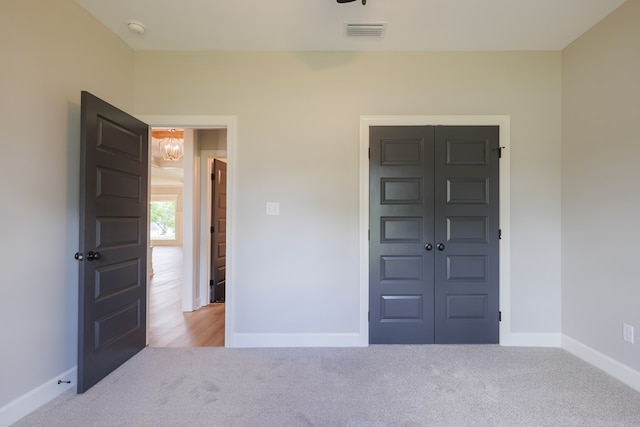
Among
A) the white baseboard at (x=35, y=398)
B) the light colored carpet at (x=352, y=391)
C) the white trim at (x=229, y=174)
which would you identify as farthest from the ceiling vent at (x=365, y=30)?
the white baseboard at (x=35, y=398)

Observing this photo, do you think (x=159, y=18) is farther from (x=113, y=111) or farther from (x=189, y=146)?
(x=189, y=146)

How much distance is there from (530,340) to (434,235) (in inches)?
52.2

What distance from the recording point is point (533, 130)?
2756 mm

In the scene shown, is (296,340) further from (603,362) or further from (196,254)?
(603,362)

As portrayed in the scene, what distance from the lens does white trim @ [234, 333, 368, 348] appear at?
107 inches

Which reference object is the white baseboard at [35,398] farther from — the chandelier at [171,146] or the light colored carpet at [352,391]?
the chandelier at [171,146]

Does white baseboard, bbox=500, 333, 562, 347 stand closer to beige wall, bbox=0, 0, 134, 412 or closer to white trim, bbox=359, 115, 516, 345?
white trim, bbox=359, 115, 516, 345

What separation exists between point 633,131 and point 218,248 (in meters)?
4.53

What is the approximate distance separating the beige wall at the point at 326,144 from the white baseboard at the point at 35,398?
127 cm

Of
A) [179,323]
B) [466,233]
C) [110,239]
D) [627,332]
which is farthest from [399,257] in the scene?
[179,323]

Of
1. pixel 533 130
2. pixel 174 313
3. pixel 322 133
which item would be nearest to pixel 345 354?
pixel 322 133

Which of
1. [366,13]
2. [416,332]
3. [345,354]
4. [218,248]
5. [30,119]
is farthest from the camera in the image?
[218,248]

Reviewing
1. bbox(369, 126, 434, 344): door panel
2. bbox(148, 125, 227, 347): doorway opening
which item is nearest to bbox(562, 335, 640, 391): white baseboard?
bbox(369, 126, 434, 344): door panel

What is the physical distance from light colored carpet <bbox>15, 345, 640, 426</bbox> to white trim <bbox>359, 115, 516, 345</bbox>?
0.33 m
